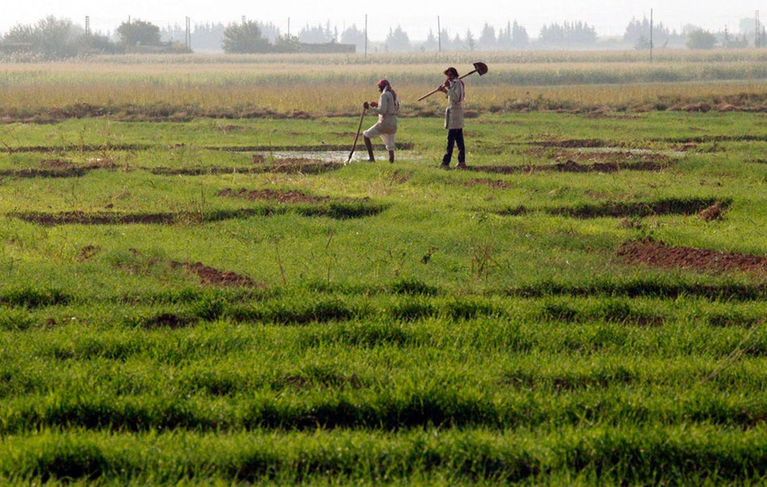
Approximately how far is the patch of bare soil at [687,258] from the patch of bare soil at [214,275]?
461cm

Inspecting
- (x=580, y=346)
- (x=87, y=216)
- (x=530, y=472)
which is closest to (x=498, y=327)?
(x=580, y=346)

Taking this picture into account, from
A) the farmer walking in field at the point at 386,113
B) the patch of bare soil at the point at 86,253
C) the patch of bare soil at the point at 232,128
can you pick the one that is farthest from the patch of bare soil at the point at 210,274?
the patch of bare soil at the point at 232,128

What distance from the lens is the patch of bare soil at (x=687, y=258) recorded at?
11.5 meters

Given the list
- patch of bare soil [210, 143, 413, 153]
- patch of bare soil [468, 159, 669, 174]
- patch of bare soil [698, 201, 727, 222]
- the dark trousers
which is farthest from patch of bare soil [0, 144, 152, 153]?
patch of bare soil [698, 201, 727, 222]

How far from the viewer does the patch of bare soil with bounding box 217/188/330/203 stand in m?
16.4

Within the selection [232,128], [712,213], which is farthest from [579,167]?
[232,128]

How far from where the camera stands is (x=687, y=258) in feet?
39.3

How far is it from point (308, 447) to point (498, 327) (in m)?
2.96

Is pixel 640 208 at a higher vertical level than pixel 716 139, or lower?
lower

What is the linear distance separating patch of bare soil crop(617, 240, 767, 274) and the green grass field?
0.17 feet

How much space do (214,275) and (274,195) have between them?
6119 mm

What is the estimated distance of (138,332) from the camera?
Answer: 7.97 m

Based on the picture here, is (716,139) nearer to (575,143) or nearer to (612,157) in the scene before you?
(575,143)

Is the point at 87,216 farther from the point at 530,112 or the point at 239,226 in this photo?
A: the point at 530,112
